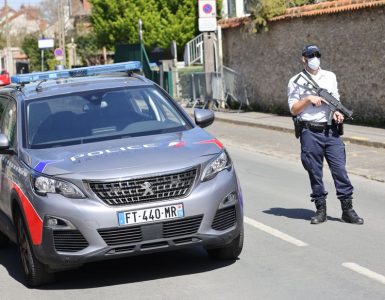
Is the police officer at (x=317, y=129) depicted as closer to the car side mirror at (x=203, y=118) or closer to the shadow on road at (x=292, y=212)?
the shadow on road at (x=292, y=212)

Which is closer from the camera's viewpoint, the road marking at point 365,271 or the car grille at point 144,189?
the car grille at point 144,189

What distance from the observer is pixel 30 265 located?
6.99m

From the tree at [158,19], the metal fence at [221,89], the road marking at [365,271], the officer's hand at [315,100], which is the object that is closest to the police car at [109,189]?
the road marking at [365,271]

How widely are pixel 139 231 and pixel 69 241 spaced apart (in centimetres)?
53

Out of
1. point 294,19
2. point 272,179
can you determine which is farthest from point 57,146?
point 294,19

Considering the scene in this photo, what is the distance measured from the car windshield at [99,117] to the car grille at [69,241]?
104 centimetres

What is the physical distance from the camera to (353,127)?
1936 centimetres

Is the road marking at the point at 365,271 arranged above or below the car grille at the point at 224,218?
below

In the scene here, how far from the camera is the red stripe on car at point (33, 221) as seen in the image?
6.71 metres

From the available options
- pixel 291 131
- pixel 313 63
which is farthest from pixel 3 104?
pixel 291 131

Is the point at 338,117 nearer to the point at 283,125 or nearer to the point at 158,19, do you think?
the point at 283,125

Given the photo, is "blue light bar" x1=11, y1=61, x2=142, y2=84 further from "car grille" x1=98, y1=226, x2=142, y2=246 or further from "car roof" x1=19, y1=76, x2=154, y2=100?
"car grille" x1=98, y1=226, x2=142, y2=246

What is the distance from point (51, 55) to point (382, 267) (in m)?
65.2

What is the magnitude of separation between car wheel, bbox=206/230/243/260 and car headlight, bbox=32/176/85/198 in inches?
57.2
